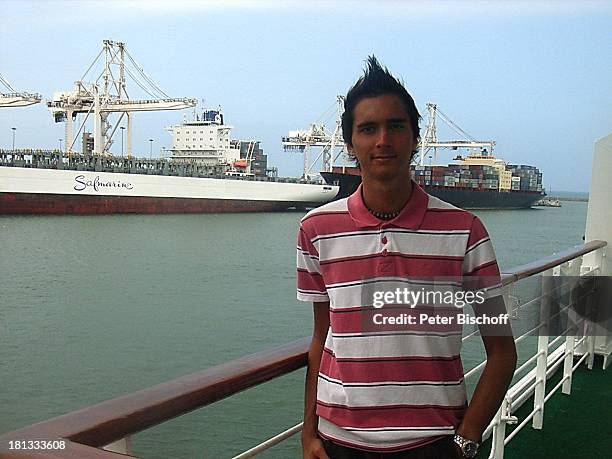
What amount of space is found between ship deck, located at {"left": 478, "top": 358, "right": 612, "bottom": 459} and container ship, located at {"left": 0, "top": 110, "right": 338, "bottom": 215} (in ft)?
47.9

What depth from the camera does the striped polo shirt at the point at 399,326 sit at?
1.62 feet

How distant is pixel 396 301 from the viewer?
0.50 metres

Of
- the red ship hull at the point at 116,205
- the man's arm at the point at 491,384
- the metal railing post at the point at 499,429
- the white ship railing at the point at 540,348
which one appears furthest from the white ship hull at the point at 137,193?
the man's arm at the point at 491,384

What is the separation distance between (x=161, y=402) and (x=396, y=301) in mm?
191

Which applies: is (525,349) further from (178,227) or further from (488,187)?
(488,187)

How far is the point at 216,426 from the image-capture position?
2.67 metres

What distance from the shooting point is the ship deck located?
49.9 inches

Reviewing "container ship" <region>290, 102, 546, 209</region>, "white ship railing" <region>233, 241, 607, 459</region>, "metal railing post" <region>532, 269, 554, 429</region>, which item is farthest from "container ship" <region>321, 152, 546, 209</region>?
"metal railing post" <region>532, 269, 554, 429</region>

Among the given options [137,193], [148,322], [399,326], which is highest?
[399,326]

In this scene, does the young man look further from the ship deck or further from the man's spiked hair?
the ship deck

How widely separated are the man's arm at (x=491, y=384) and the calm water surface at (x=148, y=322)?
9.8 inches

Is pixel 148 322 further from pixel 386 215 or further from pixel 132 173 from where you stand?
pixel 132 173

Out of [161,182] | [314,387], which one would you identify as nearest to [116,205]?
[161,182]

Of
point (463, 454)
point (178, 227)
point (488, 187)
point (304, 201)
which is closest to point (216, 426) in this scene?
point (463, 454)
